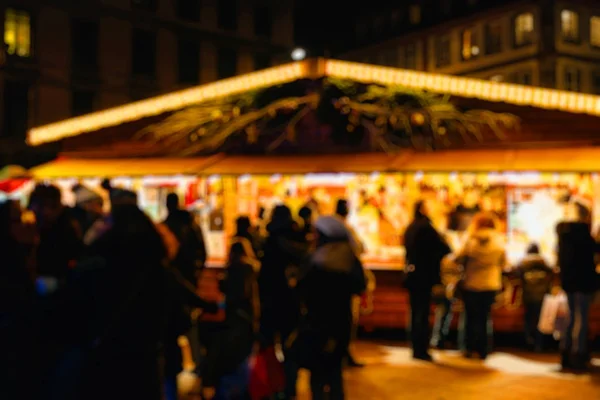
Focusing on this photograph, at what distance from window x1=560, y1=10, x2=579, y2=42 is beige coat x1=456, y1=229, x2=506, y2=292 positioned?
3368 centimetres

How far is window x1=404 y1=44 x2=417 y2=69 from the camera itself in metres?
48.8

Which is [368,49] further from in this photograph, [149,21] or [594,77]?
[149,21]

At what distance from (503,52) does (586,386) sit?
36341 mm

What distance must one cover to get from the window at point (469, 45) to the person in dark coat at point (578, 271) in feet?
123

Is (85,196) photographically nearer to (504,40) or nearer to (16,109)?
(16,109)

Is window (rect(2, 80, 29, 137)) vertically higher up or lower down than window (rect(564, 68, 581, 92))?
lower down

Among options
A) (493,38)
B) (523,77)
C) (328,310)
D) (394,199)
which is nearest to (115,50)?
(523,77)

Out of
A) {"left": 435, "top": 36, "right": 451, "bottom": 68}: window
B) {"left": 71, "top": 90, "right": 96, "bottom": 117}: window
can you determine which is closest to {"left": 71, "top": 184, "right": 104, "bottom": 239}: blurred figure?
{"left": 71, "top": 90, "right": 96, "bottom": 117}: window

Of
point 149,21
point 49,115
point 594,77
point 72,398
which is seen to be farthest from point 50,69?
point 72,398

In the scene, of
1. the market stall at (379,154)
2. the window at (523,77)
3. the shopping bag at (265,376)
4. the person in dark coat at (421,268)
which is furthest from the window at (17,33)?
the shopping bag at (265,376)

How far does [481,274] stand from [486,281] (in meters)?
0.10

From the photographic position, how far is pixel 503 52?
137ft

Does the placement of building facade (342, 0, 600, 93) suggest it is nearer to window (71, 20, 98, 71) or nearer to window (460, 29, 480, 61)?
window (460, 29, 480, 61)

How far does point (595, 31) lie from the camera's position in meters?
41.0
